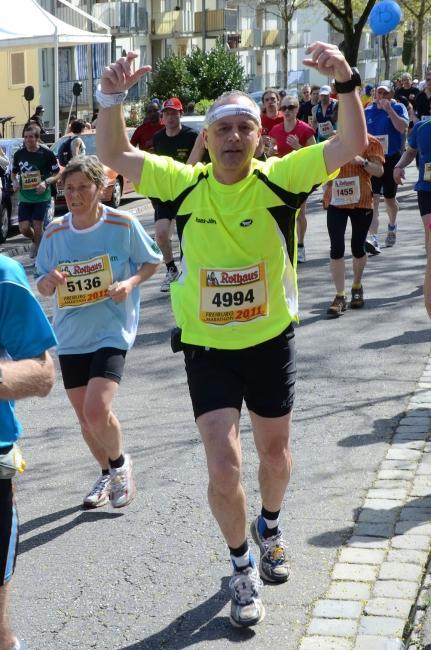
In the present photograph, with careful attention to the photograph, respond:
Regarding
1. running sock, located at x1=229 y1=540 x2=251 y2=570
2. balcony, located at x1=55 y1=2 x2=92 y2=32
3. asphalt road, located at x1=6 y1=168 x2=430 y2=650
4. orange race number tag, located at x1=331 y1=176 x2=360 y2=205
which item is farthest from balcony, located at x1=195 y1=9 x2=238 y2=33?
running sock, located at x1=229 y1=540 x2=251 y2=570

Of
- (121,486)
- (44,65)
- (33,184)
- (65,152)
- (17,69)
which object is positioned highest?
(44,65)

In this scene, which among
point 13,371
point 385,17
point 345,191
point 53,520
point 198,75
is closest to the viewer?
point 13,371

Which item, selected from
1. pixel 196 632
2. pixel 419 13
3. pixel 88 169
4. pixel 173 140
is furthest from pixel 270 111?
pixel 419 13

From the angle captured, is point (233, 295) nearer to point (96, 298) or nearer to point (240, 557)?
point (240, 557)

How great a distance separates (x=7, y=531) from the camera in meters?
3.62

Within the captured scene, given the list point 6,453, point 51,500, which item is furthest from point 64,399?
point 6,453

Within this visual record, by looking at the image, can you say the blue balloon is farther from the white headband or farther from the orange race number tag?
the white headband

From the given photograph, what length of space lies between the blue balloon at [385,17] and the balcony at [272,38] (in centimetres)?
5370

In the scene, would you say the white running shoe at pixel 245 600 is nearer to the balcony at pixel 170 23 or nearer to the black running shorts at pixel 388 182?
the black running shorts at pixel 388 182

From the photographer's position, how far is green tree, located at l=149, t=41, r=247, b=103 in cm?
4381

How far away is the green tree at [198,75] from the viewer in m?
43.8

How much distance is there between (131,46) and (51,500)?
185 feet

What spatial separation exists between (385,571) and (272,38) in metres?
78.0

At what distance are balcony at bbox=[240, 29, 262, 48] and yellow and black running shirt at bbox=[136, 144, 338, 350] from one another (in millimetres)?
72507
